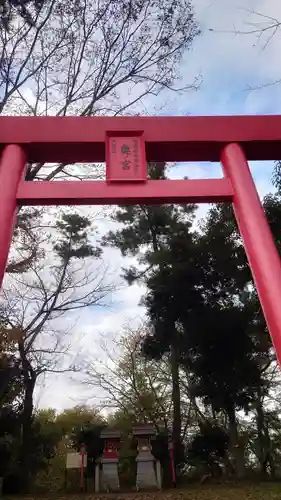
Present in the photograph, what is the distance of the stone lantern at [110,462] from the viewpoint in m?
9.89

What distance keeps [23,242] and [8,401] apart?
5330 millimetres

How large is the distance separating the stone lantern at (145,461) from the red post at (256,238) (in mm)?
8361

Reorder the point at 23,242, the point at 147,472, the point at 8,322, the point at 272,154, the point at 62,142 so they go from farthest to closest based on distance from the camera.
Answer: the point at 8,322, the point at 147,472, the point at 23,242, the point at 272,154, the point at 62,142

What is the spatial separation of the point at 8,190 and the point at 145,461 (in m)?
8.78

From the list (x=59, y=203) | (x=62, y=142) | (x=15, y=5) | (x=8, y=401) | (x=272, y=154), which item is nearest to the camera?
(x=59, y=203)

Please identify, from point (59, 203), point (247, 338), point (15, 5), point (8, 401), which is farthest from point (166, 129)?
point (8, 401)

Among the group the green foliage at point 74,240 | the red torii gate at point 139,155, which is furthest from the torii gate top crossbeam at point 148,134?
the green foliage at point 74,240

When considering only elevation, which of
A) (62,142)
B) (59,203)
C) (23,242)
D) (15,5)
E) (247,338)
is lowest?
(59,203)

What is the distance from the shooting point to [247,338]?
1140 centimetres

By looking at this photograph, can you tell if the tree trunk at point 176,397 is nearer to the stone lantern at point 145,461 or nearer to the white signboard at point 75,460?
the stone lantern at point 145,461

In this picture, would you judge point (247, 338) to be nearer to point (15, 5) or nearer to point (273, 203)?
point (273, 203)

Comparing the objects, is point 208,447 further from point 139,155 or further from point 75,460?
point 139,155

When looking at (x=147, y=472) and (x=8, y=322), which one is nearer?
(x=147, y=472)

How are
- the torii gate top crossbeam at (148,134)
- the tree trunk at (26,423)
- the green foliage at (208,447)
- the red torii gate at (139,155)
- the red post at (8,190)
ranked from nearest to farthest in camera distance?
the red post at (8,190) < the red torii gate at (139,155) < the torii gate top crossbeam at (148,134) < the tree trunk at (26,423) < the green foliage at (208,447)
